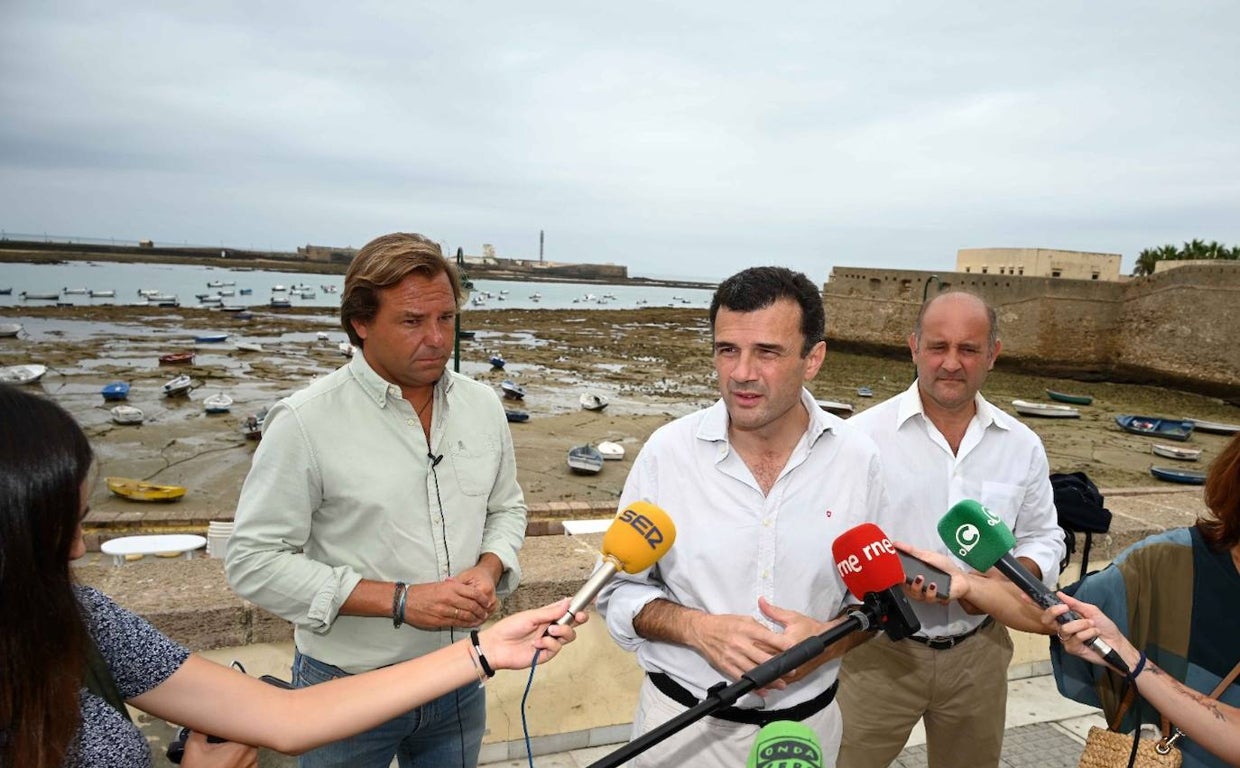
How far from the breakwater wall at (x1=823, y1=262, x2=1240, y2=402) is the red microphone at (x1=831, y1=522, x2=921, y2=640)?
87.6 feet

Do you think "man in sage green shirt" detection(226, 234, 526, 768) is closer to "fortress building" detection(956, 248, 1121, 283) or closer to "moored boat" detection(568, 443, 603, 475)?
"moored boat" detection(568, 443, 603, 475)

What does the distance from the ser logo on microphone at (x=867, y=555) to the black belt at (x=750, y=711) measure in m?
0.52

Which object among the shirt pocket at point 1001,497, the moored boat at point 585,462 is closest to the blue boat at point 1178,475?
the moored boat at point 585,462

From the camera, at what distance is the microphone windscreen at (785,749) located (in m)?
1.27

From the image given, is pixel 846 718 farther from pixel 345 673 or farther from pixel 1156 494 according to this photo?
pixel 1156 494

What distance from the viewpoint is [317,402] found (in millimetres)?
2154

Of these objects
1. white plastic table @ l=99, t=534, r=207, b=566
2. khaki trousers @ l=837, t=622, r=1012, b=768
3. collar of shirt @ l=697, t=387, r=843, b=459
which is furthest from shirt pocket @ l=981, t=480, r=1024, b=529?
white plastic table @ l=99, t=534, r=207, b=566

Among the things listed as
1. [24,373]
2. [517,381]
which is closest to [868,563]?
[517,381]

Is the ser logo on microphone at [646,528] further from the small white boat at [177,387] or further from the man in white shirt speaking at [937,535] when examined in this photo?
the small white boat at [177,387]

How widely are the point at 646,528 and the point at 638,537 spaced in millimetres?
45

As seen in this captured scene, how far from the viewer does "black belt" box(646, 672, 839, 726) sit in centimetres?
203

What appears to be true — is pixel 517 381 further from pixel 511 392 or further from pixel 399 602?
pixel 399 602

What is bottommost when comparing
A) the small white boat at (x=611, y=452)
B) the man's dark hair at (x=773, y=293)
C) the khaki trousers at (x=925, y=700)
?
the small white boat at (x=611, y=452)

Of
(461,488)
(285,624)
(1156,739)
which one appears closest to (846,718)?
(1156,739)
